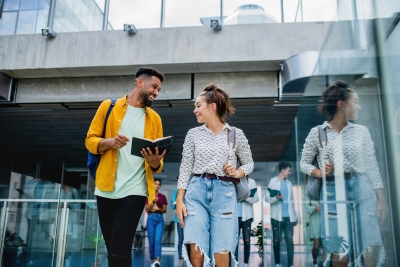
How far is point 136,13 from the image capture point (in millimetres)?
7621

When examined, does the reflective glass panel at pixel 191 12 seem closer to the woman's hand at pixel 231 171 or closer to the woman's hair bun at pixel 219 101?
the woman's hair bun at pixel 219 101

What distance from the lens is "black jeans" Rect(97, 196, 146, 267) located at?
2525 millimetres

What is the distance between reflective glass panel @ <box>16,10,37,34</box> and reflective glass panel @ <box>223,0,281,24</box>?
3.60m

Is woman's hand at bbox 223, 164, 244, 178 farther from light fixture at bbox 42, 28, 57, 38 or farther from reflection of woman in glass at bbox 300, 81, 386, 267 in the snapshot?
light fixture at bbox 42, 28, 57, 38

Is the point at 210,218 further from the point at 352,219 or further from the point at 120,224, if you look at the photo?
the point at 352,219

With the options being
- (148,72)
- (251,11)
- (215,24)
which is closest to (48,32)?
(215,24)

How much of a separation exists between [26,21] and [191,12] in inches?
123

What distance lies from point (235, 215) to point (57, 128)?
383 inches

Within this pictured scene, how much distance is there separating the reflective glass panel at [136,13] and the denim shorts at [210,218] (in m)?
5.45

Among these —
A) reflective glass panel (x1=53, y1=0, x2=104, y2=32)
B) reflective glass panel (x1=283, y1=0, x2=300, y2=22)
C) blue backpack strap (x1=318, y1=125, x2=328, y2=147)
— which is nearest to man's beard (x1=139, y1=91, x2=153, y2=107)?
blue backpack strap (x1=318, y1=125, x2=328, y2=147)

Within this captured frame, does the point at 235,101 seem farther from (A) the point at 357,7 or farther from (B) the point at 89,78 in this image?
(A) the point at 357,7

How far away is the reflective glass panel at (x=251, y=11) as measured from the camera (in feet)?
24.0

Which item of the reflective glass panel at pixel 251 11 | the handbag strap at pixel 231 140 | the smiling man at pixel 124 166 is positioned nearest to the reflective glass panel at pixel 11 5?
the reflective glass panel at pixel 251 11

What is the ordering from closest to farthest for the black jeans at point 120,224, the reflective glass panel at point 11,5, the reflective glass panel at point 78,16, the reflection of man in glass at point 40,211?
1. the black jeans at point 120,224
2. the reflection of man in glass at point 40,211
3. the reflective glass panel at point 78,16
4. the reflective glass panel at point 11,5
